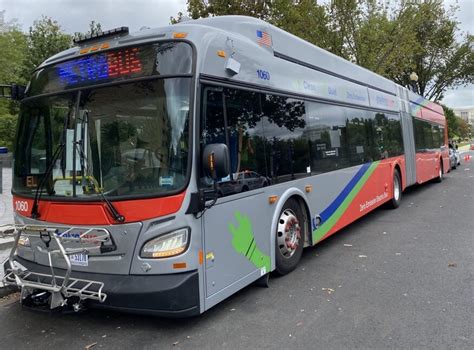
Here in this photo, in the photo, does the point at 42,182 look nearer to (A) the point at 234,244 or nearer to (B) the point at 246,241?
(A) the point at 234,244

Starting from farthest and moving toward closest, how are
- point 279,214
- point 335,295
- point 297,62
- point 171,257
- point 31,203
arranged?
point 297,62 → point 279,214 → point 335,295 → point 31,203 → point 171,257

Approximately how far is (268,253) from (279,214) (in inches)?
20.4

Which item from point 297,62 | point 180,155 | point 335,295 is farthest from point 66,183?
point 297,62

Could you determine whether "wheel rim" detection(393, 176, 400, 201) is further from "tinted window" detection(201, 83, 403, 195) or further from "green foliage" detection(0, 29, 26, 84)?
"green foliage" detection(0, 29, 26, 84)

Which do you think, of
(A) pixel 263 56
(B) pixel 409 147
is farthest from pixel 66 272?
(B) pixel 409 147

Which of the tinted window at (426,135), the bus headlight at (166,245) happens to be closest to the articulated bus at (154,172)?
the bus headlight at (166,245)

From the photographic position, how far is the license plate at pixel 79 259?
4047 millimetres

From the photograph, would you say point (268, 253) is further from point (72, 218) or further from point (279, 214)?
point (72, 218)

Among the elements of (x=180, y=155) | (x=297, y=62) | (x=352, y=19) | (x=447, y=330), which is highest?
(x=352, y=19)

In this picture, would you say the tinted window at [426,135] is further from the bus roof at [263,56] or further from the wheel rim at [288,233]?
the wheel rim at [288,233]

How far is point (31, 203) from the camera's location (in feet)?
14.7

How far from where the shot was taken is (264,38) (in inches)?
220

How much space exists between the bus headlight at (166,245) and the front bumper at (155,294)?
189 millimetres

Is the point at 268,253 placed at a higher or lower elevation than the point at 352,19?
lower
